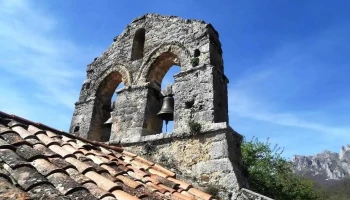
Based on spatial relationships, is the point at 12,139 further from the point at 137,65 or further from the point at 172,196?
the point at 137,65

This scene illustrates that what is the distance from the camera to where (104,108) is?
6.37m

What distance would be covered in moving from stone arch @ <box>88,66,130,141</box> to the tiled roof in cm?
159

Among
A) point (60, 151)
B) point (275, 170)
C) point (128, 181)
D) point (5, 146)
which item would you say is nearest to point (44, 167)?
point (5, 146)

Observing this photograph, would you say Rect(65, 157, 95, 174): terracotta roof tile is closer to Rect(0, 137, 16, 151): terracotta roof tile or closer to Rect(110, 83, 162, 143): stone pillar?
Rect(0, 137, 16, 151): terracotta roof tile

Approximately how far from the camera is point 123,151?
4.80 m

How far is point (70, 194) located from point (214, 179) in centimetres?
215

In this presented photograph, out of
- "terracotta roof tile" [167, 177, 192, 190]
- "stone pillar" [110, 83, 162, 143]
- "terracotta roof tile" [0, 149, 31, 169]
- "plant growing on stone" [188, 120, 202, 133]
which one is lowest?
"terracotta roof tile" [167, 177, 192, 190]

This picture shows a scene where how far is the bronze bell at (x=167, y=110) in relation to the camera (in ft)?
17.4

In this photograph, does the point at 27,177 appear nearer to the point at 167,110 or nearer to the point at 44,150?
the point at 44,150

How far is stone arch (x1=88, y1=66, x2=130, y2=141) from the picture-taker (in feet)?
19.8

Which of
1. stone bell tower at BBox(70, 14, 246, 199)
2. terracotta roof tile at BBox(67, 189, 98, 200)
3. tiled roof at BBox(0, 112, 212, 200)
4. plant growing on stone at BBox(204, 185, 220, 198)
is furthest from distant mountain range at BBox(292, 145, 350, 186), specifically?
terracotta roof tile at BBox(67, 189, 98, 200)

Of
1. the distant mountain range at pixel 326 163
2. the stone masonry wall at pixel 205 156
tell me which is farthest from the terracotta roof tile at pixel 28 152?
the distant mountain range at pixel 326 163

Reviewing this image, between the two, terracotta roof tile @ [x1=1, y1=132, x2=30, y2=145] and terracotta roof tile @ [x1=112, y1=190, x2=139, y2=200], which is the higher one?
terracotta roof tile @ [x1=1, y1=132, x2=30, y2=145]

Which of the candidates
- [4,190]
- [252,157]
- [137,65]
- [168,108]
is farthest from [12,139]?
[252,157]
